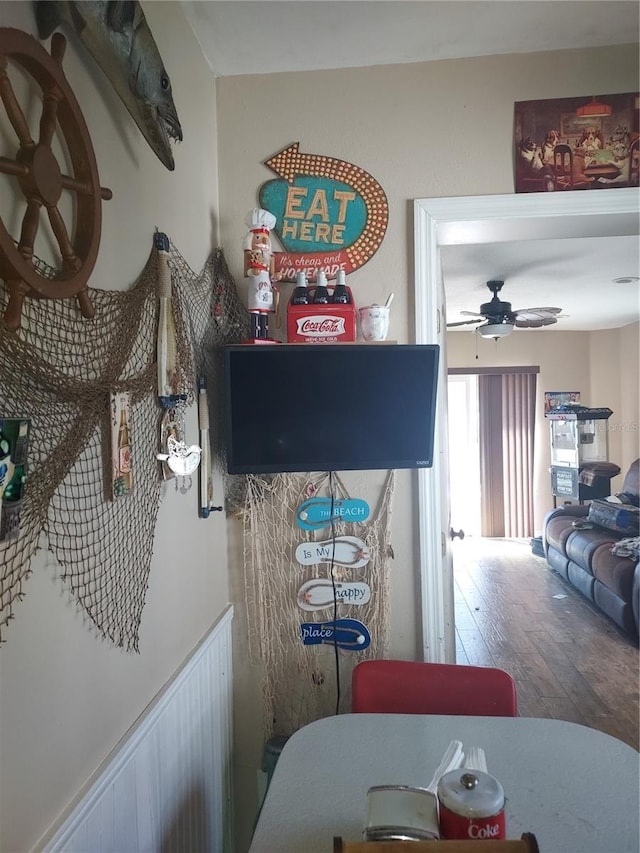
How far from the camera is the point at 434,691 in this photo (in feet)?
4.57

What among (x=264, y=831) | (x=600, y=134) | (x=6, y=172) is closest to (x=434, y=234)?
(x=600, y=134)

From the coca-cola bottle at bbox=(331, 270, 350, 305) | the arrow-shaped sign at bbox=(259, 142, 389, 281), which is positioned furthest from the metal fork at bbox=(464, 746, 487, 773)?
the arrow-shaped sign at bbox=(259, 142, 389, 281)

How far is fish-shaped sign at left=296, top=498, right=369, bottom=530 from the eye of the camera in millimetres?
1729

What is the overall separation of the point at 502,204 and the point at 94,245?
1254 mm

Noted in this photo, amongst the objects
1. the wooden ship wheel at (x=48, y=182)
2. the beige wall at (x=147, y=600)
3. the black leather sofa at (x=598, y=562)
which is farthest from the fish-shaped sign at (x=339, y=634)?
the black leather sofa at (x=598, y=562)

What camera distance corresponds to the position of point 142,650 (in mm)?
1155

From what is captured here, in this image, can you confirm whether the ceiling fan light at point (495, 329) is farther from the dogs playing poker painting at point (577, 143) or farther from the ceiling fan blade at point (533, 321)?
the dogs playing poker painting at point (577, 143)

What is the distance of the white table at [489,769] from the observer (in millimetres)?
926

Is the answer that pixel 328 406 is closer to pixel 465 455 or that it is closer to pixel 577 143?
pixel 577 143

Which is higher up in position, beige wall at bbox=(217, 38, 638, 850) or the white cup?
beige wall at bbox=(217, 38, 638, 850)

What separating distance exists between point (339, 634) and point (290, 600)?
19 centimetres

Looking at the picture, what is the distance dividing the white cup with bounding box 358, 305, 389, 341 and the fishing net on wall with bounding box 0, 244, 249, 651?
514 mm

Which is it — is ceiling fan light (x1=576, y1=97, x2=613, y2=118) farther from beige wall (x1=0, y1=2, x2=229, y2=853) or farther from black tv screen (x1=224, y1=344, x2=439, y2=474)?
beige wall (x1=0, y1=2, x2=229, y2=853)

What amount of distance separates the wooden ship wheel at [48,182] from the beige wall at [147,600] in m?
0.07
